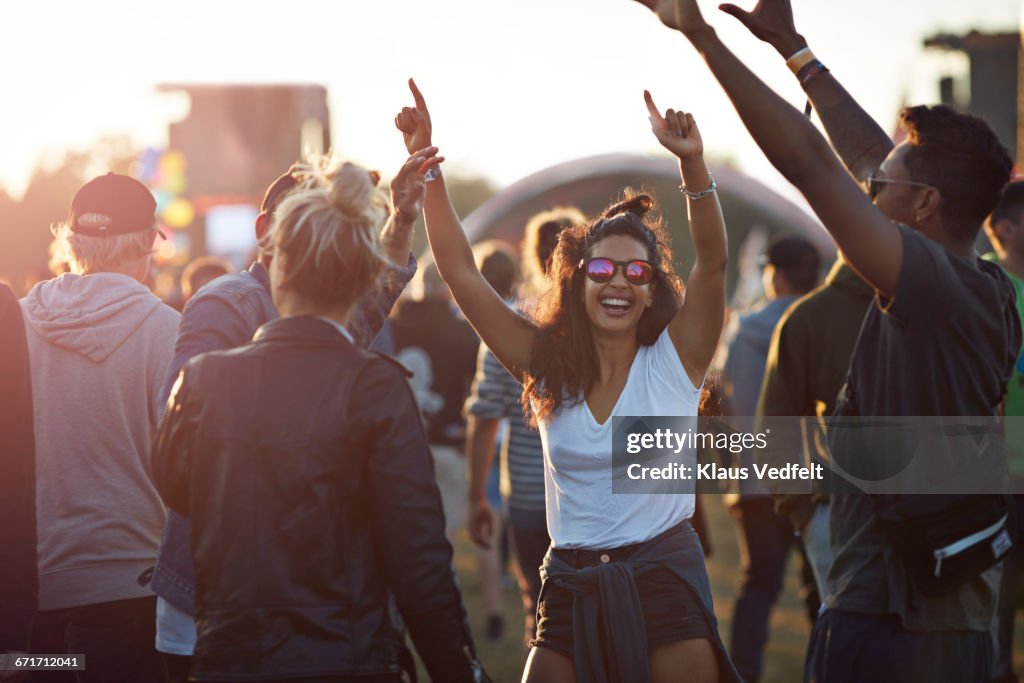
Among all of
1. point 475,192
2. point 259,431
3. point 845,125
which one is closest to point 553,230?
point 845,125

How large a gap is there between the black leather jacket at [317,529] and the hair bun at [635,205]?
4.50ft

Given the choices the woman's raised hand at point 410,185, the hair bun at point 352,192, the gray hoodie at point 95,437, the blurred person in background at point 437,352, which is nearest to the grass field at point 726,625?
the blurred person in background at point 437,352

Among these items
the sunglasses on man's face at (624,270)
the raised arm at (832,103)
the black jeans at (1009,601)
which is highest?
the raised arm at (832,103)

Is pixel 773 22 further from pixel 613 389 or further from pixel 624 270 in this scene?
pixel 613 389

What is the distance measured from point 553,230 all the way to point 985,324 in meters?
2.62

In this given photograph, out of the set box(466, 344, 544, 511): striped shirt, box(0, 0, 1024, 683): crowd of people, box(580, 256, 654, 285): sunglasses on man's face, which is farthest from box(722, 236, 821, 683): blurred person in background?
box(580, 256, 654, 285): sunglasses on man's face

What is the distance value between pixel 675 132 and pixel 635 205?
26.8 inches

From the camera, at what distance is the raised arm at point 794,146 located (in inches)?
113

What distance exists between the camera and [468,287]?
399cm

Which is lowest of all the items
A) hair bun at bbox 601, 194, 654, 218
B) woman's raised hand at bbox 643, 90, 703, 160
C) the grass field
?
the grass field

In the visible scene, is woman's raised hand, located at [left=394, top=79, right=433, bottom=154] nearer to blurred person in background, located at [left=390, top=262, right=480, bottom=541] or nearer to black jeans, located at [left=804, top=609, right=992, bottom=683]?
black jeans, located at [left=804, top=609, right=992, bottom=683]

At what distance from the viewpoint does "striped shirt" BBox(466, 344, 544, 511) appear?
5.79 metres

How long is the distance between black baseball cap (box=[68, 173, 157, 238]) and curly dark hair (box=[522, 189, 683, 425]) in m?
1.45

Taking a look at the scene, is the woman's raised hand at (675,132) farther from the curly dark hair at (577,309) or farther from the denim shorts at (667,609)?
the denim shorts at (667,609)
